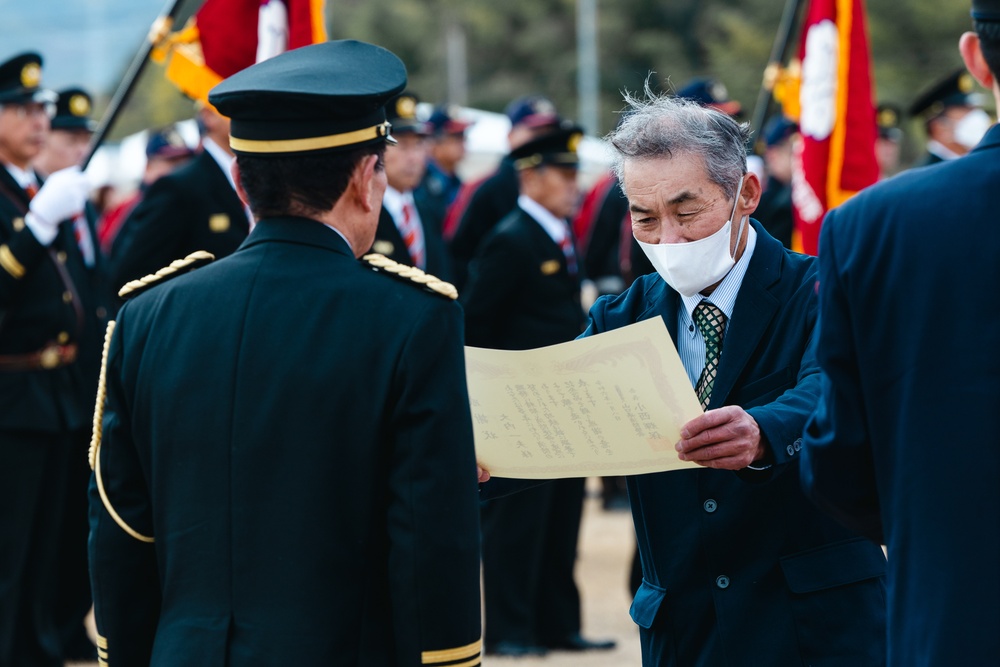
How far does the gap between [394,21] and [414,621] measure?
5047 cm

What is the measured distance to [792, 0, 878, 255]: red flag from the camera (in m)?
6.35

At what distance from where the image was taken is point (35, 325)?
18.7ft

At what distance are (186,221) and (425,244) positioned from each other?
1523mm

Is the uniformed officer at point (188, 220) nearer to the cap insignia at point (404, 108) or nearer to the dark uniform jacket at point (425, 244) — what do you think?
the dark uniform jacket at point (425, 244)

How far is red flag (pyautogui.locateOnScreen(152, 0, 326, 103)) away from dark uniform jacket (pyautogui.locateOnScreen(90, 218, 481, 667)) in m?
3.11

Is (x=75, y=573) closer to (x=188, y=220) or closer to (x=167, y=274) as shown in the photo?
(x=188, y=220)

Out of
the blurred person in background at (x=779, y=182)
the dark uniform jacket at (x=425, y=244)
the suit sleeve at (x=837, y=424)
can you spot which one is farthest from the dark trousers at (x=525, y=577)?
the suit sleeve at (x=837, y=424)

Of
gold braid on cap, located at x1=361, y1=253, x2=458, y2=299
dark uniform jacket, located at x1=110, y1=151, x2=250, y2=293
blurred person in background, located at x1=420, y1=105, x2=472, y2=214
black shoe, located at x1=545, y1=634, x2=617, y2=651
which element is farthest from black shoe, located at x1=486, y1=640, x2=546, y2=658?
blurred person in background, located at x1=420, y1=105, x2=472, y2=214

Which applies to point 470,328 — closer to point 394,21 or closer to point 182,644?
point 182,644

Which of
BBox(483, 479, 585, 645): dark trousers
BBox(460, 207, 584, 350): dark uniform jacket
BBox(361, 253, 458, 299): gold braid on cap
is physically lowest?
BBox(483, 479, 585, 645): dark trousers

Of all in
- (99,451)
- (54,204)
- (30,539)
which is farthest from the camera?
(30,539)

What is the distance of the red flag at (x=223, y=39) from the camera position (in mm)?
5398

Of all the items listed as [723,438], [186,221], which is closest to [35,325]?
[186,221]

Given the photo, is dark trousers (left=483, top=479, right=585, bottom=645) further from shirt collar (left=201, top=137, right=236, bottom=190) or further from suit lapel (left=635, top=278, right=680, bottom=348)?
suit lapel (left=635, top=278, right=680, bottom=348)
